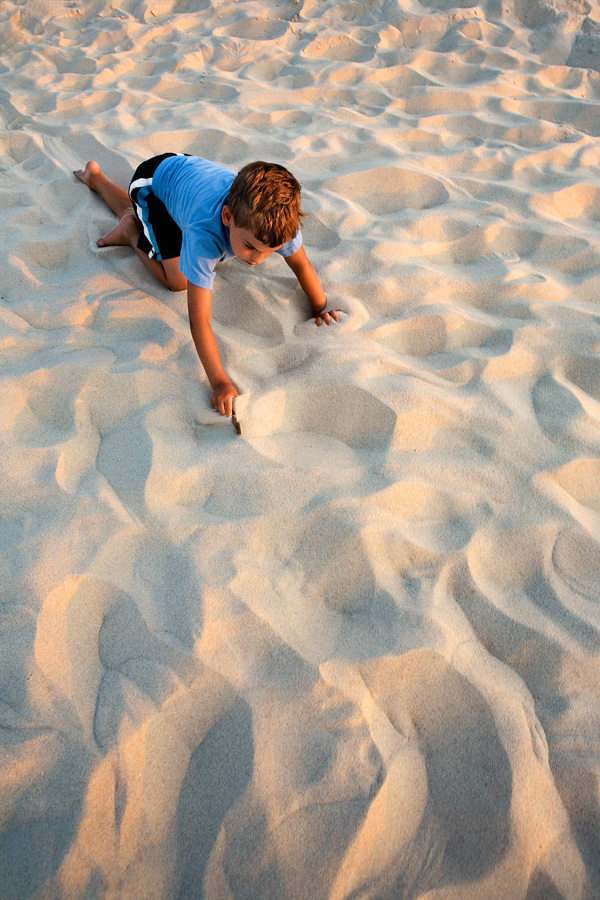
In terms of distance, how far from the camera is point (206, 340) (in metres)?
1.75

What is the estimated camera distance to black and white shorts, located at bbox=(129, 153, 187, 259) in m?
2.16

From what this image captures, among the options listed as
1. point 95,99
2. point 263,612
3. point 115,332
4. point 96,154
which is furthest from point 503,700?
point 95,99

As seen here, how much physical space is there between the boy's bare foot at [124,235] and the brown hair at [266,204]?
0.76 m

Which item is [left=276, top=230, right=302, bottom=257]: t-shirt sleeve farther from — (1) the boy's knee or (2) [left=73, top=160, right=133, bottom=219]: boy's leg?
(2) [left=73, top=160, right=133, bottom=219]: boy's leg

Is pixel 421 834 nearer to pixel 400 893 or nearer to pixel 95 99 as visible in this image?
pixel 400 893

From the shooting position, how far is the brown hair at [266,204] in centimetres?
162

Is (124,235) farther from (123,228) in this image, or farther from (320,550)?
(320,550)

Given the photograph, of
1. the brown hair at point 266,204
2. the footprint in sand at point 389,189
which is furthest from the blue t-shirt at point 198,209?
the footprint in sand at point 389,189

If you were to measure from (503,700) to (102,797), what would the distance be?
791 mm

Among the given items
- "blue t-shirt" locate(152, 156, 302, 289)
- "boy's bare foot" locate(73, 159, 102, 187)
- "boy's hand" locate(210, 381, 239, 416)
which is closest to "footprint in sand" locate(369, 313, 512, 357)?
"blue t-shirt" locate(152, 156, 302, 289)

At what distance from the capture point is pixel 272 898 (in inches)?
37.3

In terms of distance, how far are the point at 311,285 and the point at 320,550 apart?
41.5 inches

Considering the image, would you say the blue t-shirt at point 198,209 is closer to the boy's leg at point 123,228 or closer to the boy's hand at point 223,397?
the boy's leg at point 123,228

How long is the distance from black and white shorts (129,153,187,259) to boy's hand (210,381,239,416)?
2.38ft
